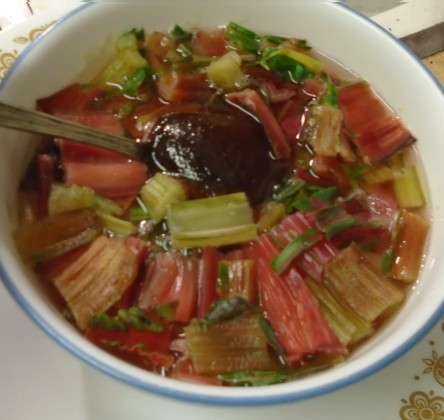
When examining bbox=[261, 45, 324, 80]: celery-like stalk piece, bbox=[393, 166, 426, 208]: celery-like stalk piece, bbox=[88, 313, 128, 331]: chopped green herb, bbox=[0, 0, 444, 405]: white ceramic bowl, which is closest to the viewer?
bbox=[0, 0, 444, 405]: white ceramic bowl

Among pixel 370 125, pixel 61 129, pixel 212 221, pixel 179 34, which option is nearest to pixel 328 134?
pixel 370 125

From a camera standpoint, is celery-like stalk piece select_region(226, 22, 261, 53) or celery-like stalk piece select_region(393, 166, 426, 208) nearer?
celery-like stalk piece select_region(393, 166, 426, 208)

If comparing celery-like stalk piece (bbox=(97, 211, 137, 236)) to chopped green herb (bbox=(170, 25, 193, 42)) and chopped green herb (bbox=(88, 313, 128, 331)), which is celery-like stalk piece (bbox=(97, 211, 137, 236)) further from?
chopped green herb (bbox=(170, 25, 193, 42))

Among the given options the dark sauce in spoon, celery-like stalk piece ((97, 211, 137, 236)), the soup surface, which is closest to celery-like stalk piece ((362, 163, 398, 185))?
the soup surface

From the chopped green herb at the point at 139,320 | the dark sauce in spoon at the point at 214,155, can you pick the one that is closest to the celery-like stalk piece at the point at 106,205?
the dark sauce in spoon at the point at 214,155

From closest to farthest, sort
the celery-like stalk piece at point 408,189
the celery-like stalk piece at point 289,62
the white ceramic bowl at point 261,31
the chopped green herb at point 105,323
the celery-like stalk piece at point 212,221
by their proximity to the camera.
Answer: the white ceramic bowl at point 261,31 → the chopped green herb at point 105,323 → the celery-like stalk piece at point 212,221 → the celery-like stalk piece at point 408,189 → the celery-like stalk piece at point 289,62

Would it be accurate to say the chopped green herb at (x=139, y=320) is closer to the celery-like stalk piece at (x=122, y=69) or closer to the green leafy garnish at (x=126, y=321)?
the green leafy garnish at (x=126, y=321)
